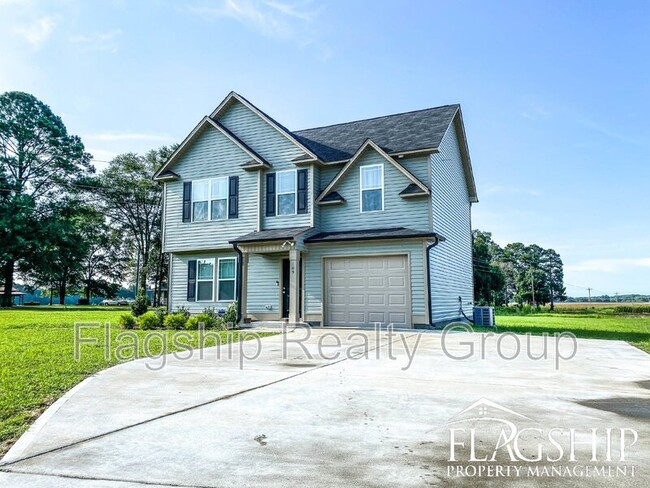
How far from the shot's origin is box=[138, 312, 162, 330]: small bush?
1405 centimetres

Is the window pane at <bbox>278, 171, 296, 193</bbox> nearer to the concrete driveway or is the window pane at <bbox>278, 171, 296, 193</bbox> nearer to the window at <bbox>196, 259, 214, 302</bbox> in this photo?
the window at <bbox>196, 259, 214, 302</bbox>

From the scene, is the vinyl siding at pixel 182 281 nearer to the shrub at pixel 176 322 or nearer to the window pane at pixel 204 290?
the window pane at pixel 204 290

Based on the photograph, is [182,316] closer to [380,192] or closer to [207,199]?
[207,199]

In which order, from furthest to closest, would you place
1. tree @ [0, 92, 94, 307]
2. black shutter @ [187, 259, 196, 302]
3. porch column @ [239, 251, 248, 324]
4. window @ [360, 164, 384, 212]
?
tree @ [0, 92, 94, 307] → black shutter @ [187, 259, 196, 302] → porch column @ [239, 251, 248, 324] → window @ [360, 164, 384, 212]

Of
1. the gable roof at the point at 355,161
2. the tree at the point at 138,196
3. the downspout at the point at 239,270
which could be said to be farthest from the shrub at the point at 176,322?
the tree at the point at 138,196

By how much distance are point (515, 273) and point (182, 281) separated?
5552cm

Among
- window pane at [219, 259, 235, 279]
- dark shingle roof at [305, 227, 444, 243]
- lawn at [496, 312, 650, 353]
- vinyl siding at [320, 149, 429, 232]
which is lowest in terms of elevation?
lawn at [496, 312, 650, 353]

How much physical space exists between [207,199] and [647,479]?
17241 mm

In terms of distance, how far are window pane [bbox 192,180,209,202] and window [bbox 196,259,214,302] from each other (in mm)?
2650

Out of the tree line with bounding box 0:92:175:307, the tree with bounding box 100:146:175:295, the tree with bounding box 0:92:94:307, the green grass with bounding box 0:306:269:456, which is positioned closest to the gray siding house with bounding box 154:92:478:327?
the green grass with bounding box 0:306:269:456

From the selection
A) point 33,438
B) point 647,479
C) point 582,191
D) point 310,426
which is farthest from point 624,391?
point 582,191

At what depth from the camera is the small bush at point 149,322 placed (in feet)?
46.1

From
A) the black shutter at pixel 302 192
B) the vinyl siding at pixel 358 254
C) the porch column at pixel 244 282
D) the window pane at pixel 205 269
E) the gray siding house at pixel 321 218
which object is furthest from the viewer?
the window pane at pixel 205 269

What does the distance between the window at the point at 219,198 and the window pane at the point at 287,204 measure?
94.5 inches
